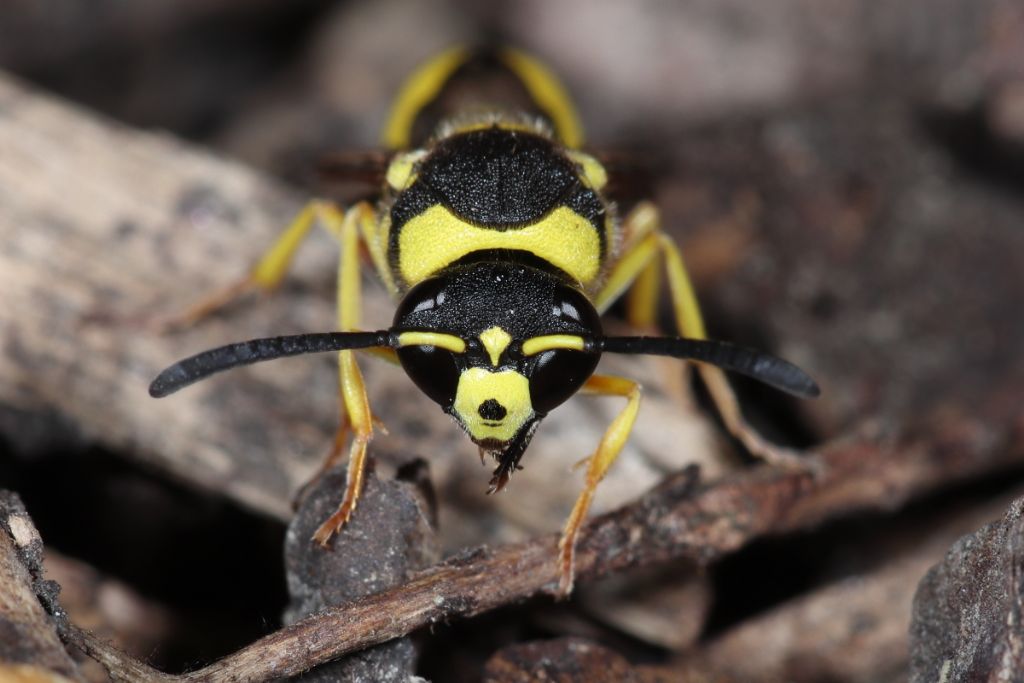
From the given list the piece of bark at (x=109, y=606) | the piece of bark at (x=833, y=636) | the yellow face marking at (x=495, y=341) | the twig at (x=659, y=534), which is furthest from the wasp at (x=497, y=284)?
the piece of bark at (x=109, y=606)

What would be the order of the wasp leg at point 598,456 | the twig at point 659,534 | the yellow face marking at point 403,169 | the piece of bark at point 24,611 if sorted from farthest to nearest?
the yellow face marking at point 403,169, the wasp leg at point 598,456, the twig at point 659,534, the piece of bark at point 24,611

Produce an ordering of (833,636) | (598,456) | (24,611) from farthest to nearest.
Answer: (833,636)
(598,456)
(24,611)

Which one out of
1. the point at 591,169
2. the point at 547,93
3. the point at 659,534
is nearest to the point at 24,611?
the point at 659,534

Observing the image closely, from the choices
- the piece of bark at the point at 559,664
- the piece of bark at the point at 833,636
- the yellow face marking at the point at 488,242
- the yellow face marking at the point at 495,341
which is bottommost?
the piece of bark at the point at 559,664

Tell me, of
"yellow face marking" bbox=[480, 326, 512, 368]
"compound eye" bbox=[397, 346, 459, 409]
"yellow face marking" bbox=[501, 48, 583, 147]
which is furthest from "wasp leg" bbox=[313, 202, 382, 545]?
"yellow face marking" bbox=[501, 48, 583, 147]

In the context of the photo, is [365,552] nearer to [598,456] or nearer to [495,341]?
[495,341]

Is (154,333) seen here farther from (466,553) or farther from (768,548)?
(768,548)

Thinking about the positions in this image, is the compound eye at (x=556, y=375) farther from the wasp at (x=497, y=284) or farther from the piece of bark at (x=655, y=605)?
the piece of bark at (x=655, y=605)
